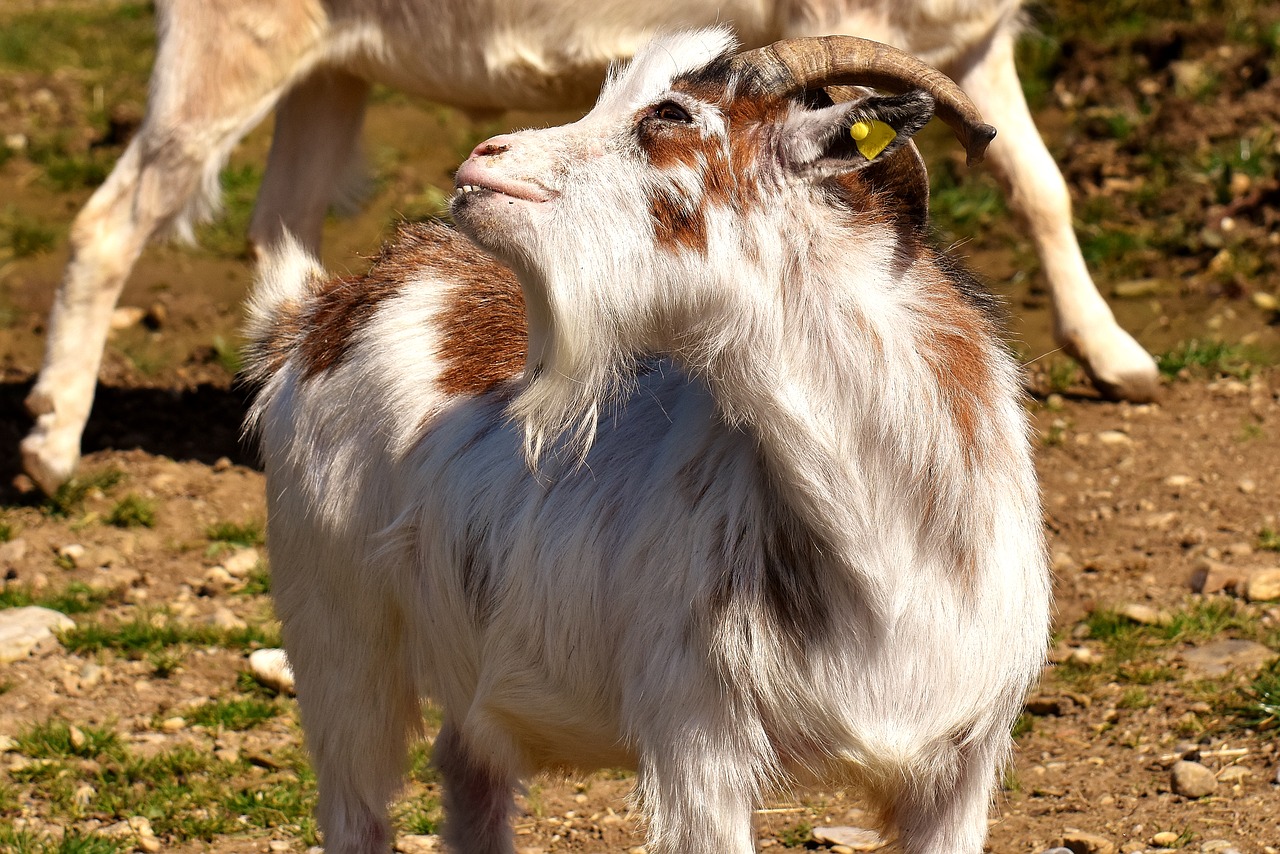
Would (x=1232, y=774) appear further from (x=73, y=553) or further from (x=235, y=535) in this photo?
(x=73, y=553)

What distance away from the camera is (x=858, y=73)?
2.63 meters

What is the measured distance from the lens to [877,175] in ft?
9.09

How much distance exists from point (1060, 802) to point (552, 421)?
176cm

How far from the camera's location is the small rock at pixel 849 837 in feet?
12.2

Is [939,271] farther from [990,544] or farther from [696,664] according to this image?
[696,664]

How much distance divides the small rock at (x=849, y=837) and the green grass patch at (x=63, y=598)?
7.96ft

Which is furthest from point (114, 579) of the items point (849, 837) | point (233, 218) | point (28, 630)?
point (233, 218)

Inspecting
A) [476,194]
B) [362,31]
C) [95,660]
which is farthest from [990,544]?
[362,31]

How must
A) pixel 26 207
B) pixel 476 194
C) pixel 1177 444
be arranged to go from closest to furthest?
pixel 476 194
pixel 1177 444
pixel 26 207

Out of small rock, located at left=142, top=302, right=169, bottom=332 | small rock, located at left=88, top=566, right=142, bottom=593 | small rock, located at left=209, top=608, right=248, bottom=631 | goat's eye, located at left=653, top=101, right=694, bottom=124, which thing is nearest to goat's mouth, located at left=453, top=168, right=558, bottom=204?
goat's eye, located at left=653, top=101, right=694, bottom=124

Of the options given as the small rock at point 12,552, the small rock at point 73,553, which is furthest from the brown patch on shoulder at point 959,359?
the small rock at point 12,552

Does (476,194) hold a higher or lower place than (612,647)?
A: higher

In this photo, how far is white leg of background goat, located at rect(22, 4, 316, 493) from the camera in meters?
5.61

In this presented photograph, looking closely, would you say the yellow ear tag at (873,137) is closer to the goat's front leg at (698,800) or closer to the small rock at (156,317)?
the goat's front leg at (698,800)
